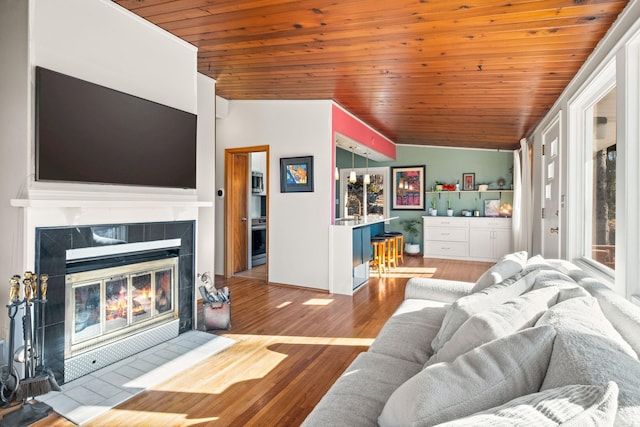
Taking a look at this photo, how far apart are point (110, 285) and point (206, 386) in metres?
1.03

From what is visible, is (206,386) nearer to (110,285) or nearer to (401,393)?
(110,285)

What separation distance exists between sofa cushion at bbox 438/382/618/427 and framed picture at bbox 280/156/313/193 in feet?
14.2

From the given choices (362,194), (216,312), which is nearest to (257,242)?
(216,312)

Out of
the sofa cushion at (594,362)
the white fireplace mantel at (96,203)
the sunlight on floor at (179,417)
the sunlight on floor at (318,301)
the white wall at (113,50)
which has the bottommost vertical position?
the sunlight on floor at (179,417)

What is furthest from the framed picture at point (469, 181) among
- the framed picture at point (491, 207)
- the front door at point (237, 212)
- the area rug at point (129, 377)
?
the area rug at point (129, 377)

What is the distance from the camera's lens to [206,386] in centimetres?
236

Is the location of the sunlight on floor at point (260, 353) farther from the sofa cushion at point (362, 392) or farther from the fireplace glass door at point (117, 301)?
the sofa cushion at point (362, 392)

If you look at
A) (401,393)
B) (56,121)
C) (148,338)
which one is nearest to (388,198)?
(148,338)

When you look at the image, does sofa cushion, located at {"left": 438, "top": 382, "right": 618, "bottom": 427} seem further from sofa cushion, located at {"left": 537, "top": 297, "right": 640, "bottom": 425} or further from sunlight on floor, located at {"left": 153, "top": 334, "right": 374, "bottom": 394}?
sunlight on floor, located at {"left": 153, "top": 334, "right": 374, "bottom": 394}

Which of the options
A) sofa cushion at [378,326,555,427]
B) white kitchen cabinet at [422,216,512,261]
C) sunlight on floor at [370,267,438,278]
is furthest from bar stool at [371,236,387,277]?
sofa cushion at [378,326,555,427]

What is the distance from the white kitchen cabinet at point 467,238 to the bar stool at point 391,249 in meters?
1.64

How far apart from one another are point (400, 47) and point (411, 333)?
215 centimetres

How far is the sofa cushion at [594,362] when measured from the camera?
2.54 ft

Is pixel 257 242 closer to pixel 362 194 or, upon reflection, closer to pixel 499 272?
pixel 362 194
